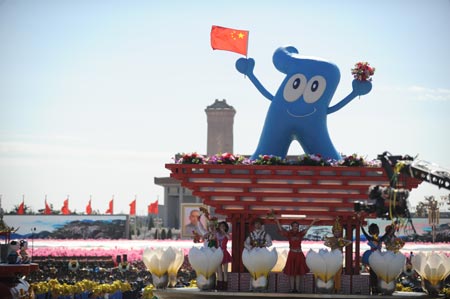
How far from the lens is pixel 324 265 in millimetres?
25062

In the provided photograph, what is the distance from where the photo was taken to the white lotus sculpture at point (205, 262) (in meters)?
25.8

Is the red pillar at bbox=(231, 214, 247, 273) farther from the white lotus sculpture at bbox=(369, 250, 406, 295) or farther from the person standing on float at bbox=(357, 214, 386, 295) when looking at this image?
the white lotus sculpture at bbox=(369, 250, 406, 295)

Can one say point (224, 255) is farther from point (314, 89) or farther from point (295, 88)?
point (314, 89)

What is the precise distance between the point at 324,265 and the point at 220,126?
61190 millimetres

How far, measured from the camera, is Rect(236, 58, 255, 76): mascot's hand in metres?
28.2

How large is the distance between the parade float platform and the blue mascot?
120cm

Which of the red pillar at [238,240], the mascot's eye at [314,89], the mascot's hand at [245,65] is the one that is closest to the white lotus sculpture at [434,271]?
the red pillar at [238,240]

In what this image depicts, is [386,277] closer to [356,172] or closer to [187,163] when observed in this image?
[356,172]

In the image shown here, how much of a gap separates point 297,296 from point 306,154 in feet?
10.4

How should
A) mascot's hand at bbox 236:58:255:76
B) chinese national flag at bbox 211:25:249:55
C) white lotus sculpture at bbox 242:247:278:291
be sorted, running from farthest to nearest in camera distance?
1. mascot's hand at bbox 236:58:255:76
2. chinese national flag at bbox 211:25:249:55
3. white lotus sculpture at bbox 242:247:278:291

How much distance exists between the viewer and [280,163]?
84.6 feet

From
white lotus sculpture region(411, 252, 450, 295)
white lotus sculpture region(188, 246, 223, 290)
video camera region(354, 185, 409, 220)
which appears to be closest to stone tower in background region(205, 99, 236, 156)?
white lotus sculpture region(411, 252, 450, 295)

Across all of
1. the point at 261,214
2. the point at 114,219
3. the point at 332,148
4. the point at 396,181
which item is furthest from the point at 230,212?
the point at 114,219

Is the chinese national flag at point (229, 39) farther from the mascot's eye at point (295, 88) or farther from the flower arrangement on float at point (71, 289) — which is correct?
the flower arrangement on float at point (71, 289)
